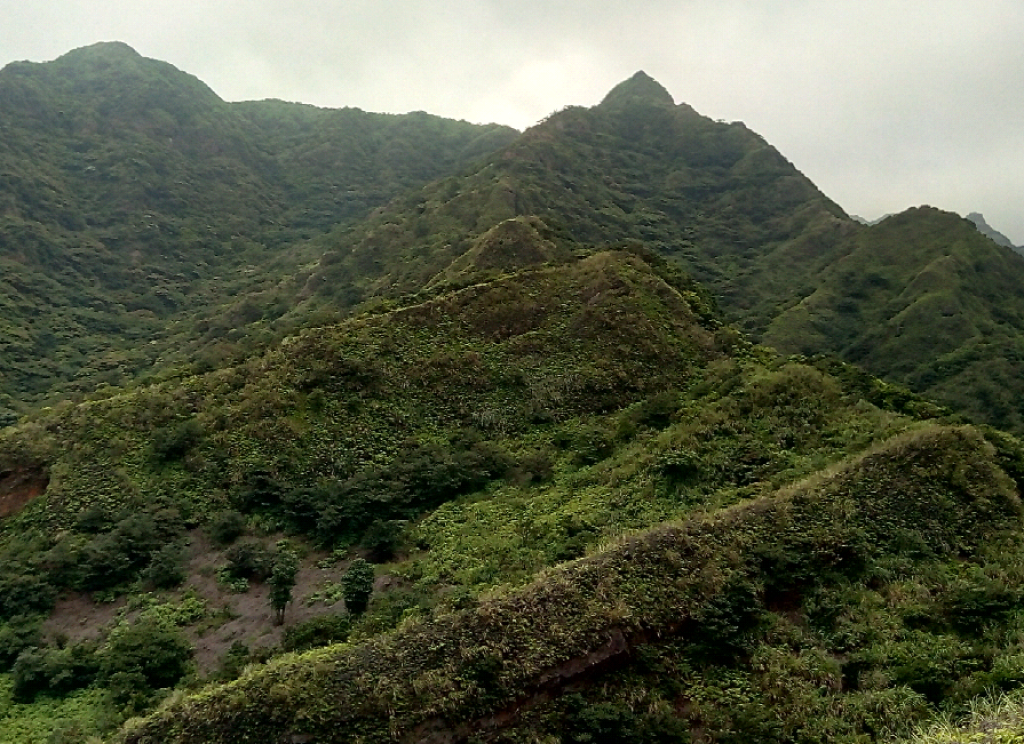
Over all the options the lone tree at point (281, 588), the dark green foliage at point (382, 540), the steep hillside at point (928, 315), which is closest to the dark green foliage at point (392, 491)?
the dark green foliage at point (382, 540)

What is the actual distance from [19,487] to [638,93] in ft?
366

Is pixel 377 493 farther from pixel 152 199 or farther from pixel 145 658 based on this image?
pixel 152 199

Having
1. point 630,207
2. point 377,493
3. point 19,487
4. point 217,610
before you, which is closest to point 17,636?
point 217,610

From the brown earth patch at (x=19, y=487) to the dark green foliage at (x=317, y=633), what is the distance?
10453mm

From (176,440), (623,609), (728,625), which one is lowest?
(728,625)

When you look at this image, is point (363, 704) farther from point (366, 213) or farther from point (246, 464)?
point (366, 213)

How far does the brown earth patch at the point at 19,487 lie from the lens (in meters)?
19.0

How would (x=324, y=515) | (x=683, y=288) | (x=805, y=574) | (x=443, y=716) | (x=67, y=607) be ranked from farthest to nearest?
(x=683, y=288) < (x=324, y=515) < (x=67, y=607) < (x=805, y=574) < (x=443, y=716)

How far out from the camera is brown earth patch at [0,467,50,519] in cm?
Answer: 1900

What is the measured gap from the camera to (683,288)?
3148 centimetres

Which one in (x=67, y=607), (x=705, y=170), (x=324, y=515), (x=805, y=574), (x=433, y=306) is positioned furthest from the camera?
(x=705, y=170)

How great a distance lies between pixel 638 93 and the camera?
373ft

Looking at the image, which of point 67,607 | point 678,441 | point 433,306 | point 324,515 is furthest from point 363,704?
point 433,306

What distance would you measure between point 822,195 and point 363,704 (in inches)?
3282
